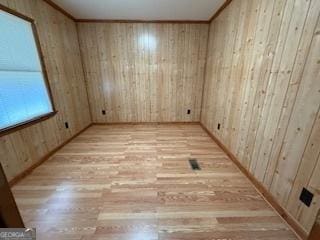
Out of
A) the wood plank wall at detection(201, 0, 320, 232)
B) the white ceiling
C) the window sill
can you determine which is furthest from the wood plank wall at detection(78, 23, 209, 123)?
the window sill

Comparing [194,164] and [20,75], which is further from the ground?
[20,75]

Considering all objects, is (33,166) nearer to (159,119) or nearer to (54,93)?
(54,93)

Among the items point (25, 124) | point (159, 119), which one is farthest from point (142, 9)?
point (25, 124)

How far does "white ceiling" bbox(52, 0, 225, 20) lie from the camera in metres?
2.50

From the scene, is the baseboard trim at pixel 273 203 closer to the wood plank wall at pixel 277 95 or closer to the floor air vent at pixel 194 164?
the wood plank wall at pixel 277 95

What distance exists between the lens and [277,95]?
151cm

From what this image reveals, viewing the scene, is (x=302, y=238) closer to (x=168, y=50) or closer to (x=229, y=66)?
(x=229, y=66)

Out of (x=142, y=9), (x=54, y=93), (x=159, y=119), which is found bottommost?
(x=159, y=119)

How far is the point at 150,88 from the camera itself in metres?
3.72

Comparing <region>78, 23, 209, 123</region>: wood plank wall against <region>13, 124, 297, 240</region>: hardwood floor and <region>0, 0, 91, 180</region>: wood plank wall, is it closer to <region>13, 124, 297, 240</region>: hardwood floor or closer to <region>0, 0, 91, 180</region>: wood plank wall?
<region>0, 0, 91, 180</region>: wood plank wall

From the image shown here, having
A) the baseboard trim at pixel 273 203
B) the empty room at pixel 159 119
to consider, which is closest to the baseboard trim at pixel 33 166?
the empty room at pixel 159 119

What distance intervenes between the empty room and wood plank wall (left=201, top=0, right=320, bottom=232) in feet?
0.03

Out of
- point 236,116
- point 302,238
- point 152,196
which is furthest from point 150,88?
point 302,238

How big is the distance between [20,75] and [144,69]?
2188 millimetres
